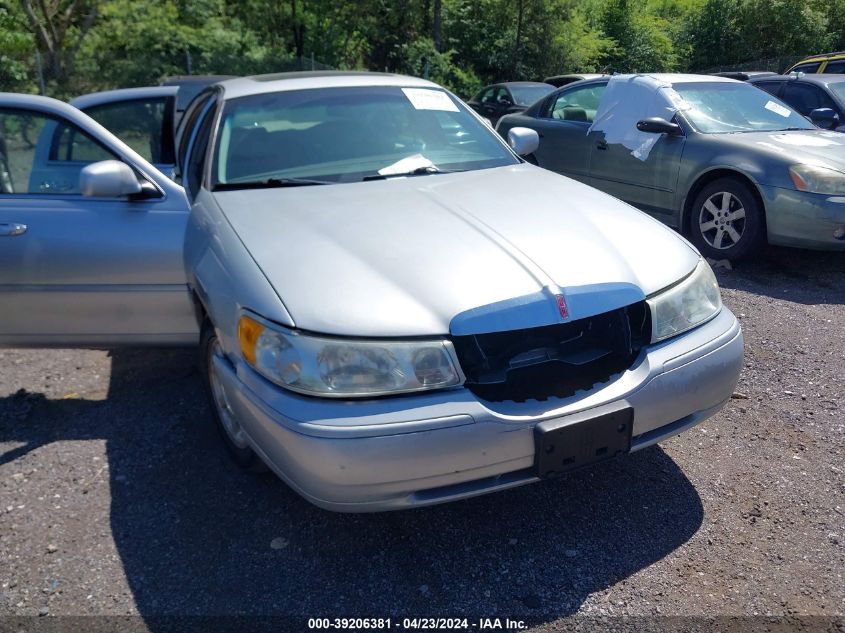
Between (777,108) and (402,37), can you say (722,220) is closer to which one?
(777,108)

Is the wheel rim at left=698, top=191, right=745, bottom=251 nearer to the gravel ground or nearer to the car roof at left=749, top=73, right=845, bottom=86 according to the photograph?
the gravel ground

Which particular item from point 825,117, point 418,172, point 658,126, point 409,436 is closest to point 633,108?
point 658,126

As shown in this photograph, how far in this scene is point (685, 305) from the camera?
2.86 meters

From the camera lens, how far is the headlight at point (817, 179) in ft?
18.5

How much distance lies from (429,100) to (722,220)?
316 centimetres

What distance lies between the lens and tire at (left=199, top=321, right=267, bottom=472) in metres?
3.15

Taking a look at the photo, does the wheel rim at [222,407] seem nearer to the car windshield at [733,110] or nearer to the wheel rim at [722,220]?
the wheel rim at [722,220]

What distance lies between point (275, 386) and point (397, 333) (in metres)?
0.44

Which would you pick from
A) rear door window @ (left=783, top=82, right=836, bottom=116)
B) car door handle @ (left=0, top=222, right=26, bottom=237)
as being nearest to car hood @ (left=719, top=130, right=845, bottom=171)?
rear door window @ (left=783, top=82, right=836, bottom=116)

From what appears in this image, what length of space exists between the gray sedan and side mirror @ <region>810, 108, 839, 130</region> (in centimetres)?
120

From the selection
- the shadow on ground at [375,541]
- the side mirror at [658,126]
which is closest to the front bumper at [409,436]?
the shadow on ground at [375,541]

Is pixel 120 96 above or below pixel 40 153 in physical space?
above


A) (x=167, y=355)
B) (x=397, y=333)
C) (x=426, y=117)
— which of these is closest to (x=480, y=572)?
(x=397, y=333)

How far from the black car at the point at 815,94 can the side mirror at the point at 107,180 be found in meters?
7.16
